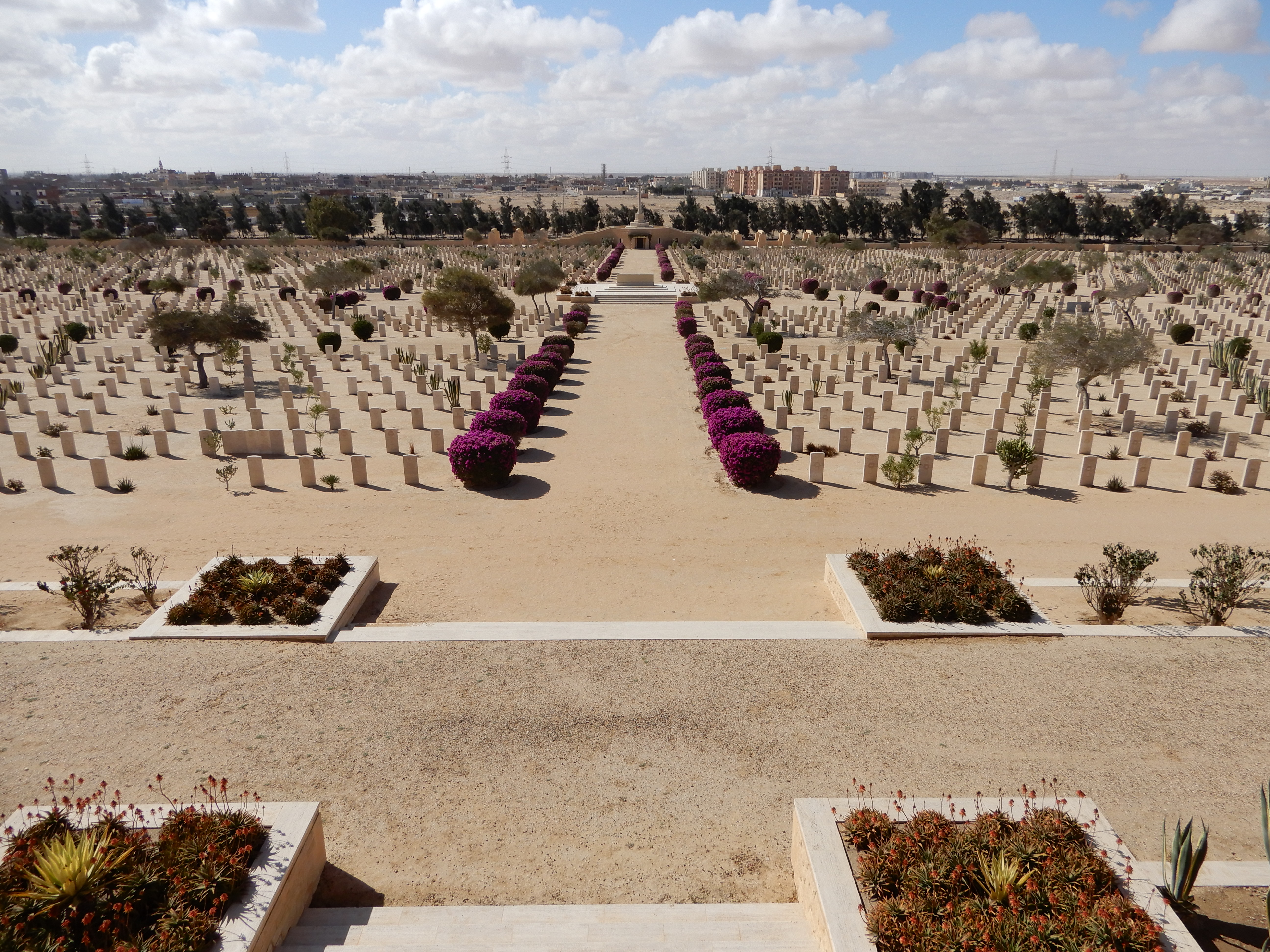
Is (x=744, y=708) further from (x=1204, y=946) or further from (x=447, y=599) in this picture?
(x=447, y=599)

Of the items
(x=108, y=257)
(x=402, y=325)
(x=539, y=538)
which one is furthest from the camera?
(x=108, y=257)

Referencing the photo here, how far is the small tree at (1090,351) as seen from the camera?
19.5 m

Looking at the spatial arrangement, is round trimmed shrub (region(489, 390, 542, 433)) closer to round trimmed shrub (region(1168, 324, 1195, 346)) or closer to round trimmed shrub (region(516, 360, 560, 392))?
round trimmed shrub (region(516, 360, 560, 392))

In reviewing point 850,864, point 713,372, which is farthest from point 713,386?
point 850,864

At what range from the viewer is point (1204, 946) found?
18.0 feet

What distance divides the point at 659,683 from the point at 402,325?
30.0 meters

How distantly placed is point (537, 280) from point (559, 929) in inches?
1347

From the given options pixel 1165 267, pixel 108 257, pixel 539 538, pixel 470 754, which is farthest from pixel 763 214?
pixel 470 754

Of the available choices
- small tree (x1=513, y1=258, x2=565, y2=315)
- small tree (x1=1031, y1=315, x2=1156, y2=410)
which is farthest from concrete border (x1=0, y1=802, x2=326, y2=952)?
small tree (x1=513, y1=258, x2=565, y2=315)

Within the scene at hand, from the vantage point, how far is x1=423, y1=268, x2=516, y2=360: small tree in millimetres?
26969

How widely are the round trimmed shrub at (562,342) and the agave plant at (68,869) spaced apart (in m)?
22.9

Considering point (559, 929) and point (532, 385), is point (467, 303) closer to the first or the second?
point (532, 385)

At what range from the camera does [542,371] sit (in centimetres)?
2336

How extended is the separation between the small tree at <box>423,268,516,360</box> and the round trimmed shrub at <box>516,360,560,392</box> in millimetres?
4273
